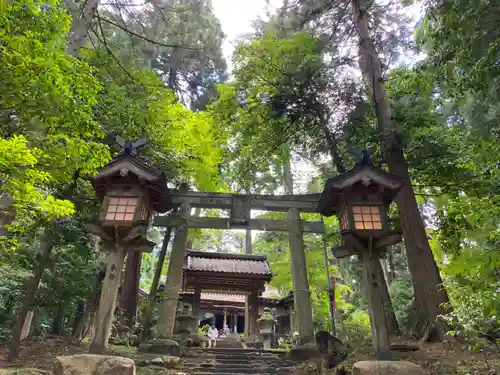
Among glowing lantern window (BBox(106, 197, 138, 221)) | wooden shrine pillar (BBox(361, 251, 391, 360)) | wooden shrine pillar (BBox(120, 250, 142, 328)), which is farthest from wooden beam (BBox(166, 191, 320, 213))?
wooden shrine pillar (BBox(120, 250, 142, 328))

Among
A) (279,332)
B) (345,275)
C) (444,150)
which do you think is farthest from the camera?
(345,275)

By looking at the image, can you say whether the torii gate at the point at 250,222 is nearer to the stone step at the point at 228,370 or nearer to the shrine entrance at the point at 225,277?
the stone step at the point at 228,370

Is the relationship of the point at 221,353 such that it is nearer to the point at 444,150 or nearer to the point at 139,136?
the point at 139,136

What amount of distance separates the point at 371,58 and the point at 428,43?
180cm

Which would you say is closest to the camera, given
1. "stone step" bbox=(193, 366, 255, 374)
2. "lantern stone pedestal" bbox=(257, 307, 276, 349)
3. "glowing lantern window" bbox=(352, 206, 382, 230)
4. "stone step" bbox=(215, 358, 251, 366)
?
"glowing lantern window" bbox=(352, 206, 382, 230)

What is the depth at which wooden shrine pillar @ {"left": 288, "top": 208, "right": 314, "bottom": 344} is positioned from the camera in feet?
27.3

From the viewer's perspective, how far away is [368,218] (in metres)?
7.10

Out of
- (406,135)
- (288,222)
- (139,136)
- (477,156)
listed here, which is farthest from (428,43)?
(139,136)

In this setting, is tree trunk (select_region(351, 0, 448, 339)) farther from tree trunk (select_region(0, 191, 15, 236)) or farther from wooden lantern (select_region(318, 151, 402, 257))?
tree trunk (select_region(0, 191, 15, 236))

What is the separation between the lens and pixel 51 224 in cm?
771

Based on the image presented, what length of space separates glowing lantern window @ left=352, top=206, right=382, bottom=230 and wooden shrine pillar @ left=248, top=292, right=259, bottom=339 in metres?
10.7

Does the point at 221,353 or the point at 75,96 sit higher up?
the point at 75,96

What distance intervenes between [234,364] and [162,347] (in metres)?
2.24

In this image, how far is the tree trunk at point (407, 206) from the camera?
24.2 ft
